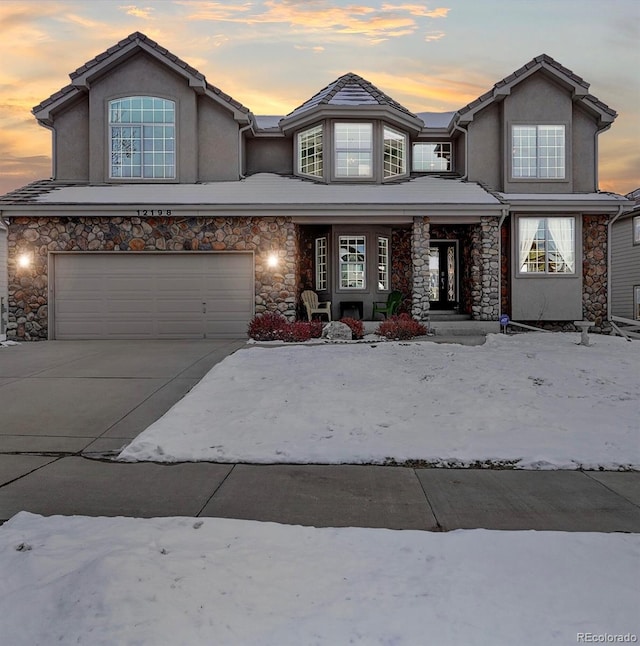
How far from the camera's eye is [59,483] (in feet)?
13.1

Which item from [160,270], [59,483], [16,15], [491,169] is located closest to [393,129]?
[491,169]

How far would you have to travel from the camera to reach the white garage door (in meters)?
12.9

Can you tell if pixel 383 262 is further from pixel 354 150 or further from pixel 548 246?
pixel 548 246

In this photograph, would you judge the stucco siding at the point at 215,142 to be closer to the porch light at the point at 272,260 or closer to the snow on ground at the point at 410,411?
the porch light at the point at 272,260

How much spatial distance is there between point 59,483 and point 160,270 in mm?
9671

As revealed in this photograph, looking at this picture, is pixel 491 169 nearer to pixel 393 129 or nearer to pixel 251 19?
pixel 393 129

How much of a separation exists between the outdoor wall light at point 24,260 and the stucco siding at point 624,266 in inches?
835

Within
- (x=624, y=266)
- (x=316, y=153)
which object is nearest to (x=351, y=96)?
(x=316, y=153)

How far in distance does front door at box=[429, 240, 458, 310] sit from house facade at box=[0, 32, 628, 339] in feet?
0.21

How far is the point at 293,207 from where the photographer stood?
12609 mm

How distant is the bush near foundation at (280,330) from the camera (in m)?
11.0

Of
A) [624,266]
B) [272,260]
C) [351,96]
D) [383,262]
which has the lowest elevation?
[272,260]

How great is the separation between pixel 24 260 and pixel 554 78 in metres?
16.3
